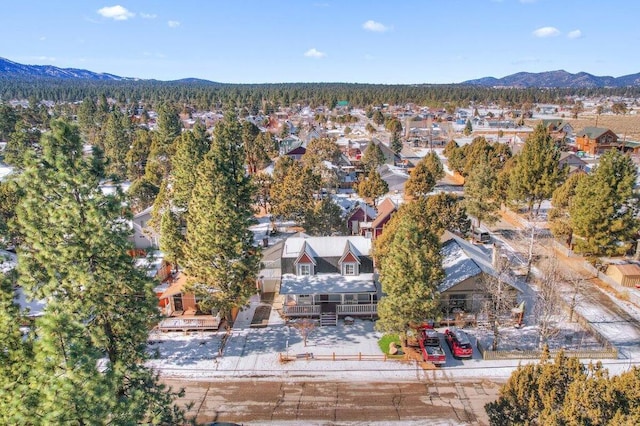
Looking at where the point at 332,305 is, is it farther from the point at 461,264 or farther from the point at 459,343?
the point at 461,264

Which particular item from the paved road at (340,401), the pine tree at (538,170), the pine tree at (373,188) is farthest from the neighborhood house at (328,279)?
the pine tree at (538,170)

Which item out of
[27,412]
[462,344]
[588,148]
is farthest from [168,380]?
[588,148]

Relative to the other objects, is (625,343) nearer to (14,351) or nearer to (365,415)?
(365,415)

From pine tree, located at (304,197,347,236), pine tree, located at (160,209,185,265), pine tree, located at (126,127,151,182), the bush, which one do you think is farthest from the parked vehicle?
pine tree, located at (126,127,151,182)

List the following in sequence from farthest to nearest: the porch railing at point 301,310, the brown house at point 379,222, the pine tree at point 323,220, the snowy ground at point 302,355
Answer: the brown house at point 379,222 < the pine tree at point 323,220 < the porch railing at point 301,310 < the snowy ground at point 302,355

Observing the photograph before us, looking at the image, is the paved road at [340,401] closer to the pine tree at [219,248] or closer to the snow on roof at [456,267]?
the pine tree at [219,248]

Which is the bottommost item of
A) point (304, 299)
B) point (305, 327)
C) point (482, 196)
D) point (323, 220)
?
point (305, 327)

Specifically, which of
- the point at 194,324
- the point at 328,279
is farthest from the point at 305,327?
the point at 194,324
